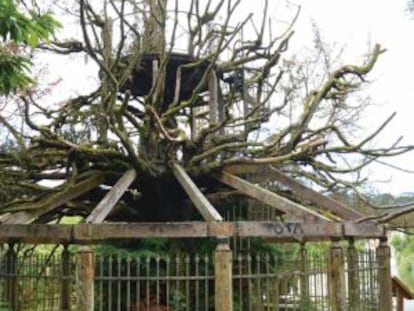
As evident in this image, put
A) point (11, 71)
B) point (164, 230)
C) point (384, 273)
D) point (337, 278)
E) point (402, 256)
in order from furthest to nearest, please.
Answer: point (402, 256) → point (384, 273) → point (337, 278) → point (164, 230) → point (11, 71)

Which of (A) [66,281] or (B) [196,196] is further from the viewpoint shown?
(A) [66,281]

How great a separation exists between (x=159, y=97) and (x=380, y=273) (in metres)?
5.41

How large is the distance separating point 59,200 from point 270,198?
3879 mm

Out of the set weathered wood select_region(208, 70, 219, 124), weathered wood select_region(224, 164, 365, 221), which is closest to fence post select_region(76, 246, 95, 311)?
weathered wood select_region(224, 164, 365, 221)

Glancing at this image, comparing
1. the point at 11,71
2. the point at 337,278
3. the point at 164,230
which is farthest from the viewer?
the point at 337,278

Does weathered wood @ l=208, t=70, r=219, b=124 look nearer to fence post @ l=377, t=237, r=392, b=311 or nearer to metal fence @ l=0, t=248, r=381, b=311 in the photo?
metal fence @ l=0, t=248, r=381, b=311

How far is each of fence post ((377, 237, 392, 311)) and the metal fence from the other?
0.32 feet

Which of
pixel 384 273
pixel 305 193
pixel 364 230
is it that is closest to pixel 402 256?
pixel 305 193

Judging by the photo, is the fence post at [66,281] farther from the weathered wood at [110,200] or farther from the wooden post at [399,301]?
the wooden post at [399,301]

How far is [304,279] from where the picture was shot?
10234 millimetres

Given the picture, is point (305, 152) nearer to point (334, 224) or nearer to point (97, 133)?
point (334, 224)

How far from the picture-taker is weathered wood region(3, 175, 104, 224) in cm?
1013

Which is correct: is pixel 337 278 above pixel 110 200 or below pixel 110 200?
below

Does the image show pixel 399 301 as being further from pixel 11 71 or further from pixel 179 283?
pixel 11 71
